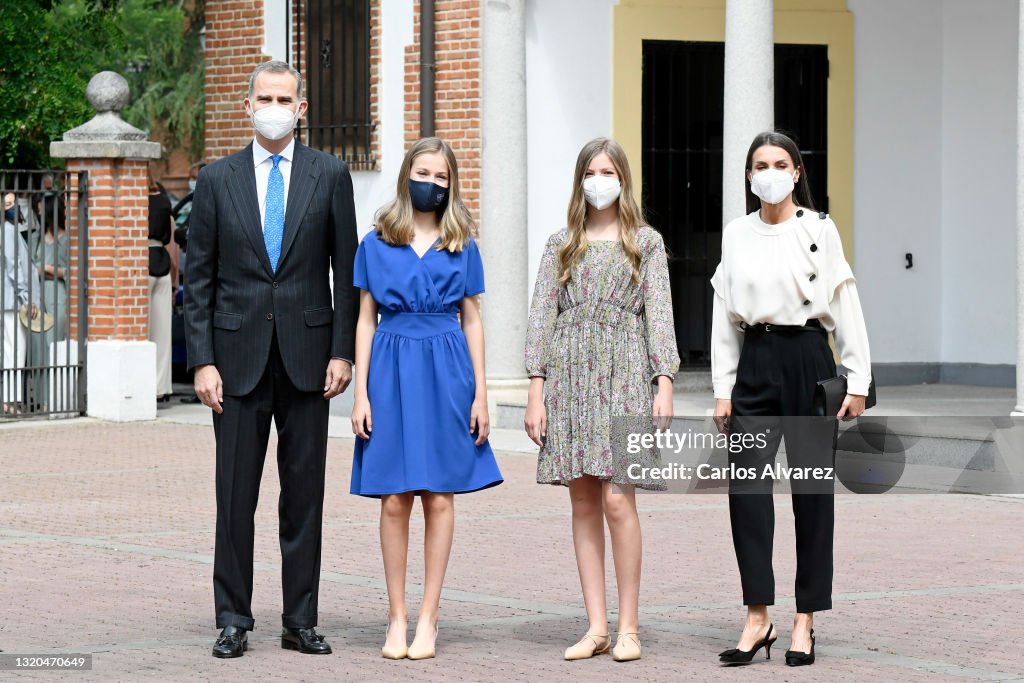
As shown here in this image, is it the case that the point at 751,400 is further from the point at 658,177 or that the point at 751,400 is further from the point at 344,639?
the point at 658,177

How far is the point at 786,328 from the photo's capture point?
6.27m

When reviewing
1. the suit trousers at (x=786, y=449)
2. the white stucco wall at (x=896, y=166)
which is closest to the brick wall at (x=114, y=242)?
the white stucco wall at (x=896, y=166)

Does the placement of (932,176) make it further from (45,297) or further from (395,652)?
(395,652)

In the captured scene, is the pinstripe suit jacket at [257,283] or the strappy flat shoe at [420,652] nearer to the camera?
the strappy flat shoe at [420,652]

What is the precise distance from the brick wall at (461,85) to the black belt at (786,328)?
8284mm

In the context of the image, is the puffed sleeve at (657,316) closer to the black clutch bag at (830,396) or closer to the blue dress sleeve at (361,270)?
the black clutch bag at (830,396)

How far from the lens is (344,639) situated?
6.68 meters

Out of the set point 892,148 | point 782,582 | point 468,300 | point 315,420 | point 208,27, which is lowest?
point 782,582

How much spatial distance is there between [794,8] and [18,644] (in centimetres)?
1076

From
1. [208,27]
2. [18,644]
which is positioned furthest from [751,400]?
[208,27]

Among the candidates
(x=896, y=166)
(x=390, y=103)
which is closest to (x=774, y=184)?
(x=390, y=103)

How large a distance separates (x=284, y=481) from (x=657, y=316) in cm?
145

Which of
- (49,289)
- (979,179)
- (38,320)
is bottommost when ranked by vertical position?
(38,320)

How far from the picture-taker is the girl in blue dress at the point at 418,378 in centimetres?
642
